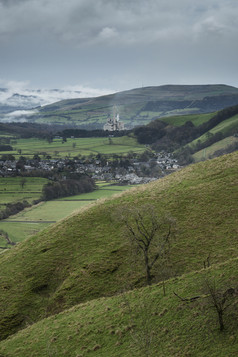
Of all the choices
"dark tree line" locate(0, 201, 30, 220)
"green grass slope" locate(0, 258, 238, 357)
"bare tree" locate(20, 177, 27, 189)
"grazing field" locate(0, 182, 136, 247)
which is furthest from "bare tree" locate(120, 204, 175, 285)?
"bare tree" locate(20, 177, 27, 189)

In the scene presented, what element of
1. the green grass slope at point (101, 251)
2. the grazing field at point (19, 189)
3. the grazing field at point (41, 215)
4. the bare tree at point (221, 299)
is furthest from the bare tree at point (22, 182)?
the bare tree at point (221, 299)

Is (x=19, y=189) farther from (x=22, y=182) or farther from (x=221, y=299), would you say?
(x=221, y=299)

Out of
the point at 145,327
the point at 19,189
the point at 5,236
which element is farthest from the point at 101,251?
the point at 19,189

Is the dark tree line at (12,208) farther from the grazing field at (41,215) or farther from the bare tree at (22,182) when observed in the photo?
the bare tree at (22,182)

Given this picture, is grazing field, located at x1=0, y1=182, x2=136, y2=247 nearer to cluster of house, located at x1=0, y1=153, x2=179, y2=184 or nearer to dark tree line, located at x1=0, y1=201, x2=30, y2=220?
dark tree line, located at x1=0, y1=201, x2=30, y2=220

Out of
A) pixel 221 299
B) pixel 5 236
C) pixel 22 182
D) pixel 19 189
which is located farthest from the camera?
pixel 22 182

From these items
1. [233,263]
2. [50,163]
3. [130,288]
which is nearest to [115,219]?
[130,288]
